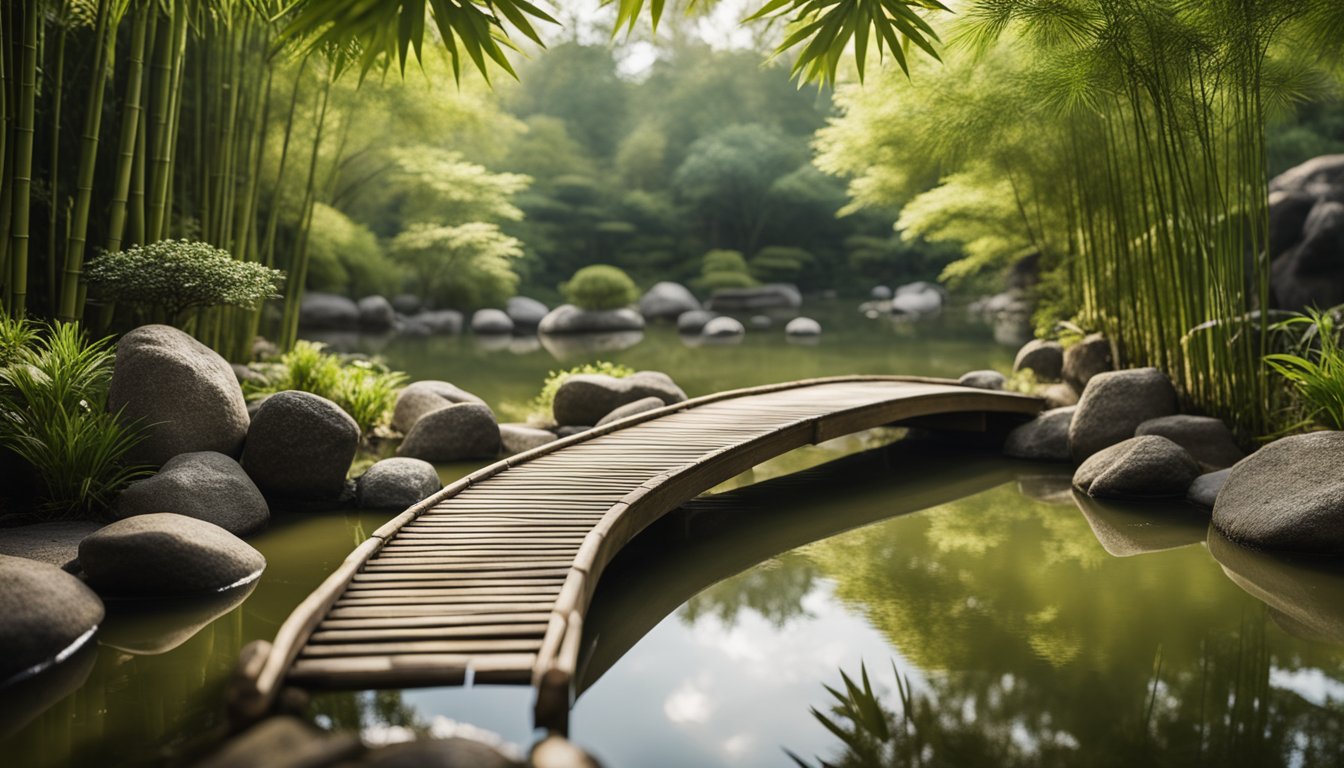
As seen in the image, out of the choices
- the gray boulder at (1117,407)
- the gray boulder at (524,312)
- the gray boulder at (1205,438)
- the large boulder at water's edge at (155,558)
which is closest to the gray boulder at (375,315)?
the gray boulder at (524,312)

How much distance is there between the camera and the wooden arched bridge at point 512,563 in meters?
3.06

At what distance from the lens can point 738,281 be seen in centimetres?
2525

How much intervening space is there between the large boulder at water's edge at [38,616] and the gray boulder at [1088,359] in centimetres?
798

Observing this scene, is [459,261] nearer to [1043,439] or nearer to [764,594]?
[1043,439]

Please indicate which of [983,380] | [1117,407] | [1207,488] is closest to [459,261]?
[983,380]

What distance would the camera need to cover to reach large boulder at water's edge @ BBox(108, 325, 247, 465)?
5.52m

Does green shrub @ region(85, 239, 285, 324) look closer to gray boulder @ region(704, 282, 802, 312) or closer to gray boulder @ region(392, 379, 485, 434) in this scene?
gray boulder @ region(392, 379, 485, 434)

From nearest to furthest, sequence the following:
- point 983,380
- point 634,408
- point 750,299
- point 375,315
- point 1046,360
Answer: point 634,408 → point 983,380 → point 1046,360 → point 375,315 → point 750,299

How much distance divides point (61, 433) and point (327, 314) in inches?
557

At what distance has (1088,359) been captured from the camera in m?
9.27

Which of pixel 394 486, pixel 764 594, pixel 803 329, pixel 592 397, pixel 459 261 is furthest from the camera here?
pixel 459 261

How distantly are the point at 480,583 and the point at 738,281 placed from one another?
2189 cm

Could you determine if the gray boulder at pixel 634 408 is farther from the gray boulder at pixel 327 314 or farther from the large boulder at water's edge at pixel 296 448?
the gray boulder at pixel 327 314

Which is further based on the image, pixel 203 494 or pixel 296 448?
pixel 296 448
